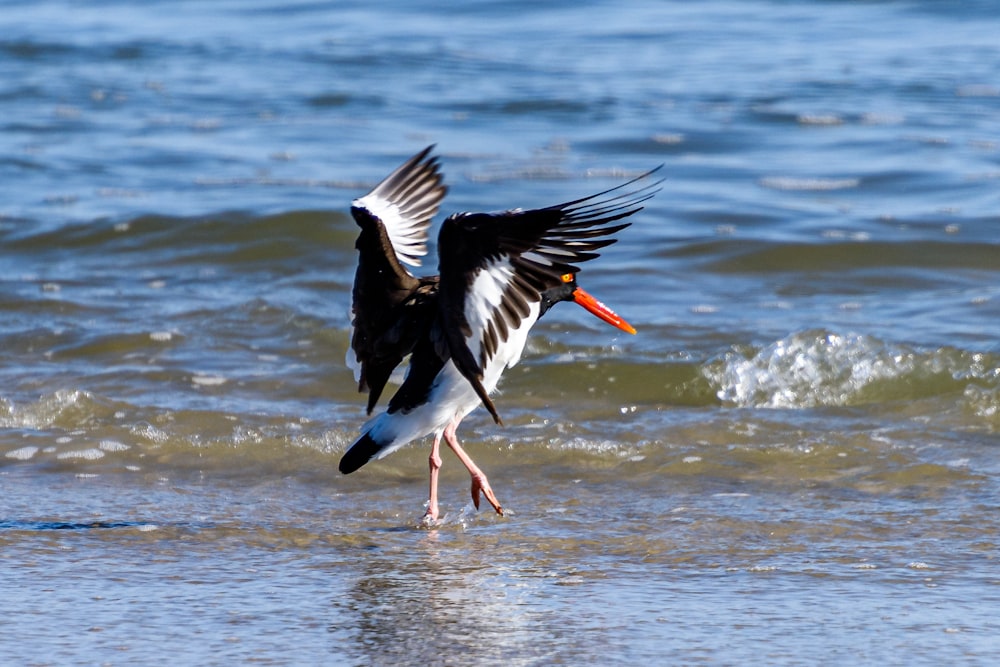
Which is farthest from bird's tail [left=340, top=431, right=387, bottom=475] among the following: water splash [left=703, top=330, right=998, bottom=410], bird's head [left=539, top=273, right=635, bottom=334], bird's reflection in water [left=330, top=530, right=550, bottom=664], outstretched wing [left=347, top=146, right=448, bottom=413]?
water splash [left=703, top=330, right=998, bottom=410]

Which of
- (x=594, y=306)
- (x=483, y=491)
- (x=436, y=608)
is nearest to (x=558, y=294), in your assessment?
(x=594, y=306)

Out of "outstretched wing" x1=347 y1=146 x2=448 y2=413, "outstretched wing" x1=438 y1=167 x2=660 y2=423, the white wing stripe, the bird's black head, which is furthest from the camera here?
the white wing stripe

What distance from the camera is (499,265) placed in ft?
14.5

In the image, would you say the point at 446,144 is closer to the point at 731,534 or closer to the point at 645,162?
the point at 645,162

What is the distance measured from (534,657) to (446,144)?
29.3ft

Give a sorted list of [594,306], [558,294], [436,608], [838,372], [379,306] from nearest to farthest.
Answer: [436,608] → [379,306] → [558,294] → [594,306] → [838,372]

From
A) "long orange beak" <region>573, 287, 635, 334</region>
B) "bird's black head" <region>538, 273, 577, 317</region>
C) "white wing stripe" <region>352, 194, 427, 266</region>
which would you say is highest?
"white wing stripe" <region>352, 194, 427, 266</region>

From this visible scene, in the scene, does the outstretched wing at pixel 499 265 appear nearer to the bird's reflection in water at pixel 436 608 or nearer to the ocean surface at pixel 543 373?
the bird's reflection in water at pixel 436 608

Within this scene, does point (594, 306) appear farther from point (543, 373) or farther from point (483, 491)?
point (483, 491)

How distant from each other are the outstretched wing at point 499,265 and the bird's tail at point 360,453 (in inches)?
21.1

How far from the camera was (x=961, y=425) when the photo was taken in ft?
19.1

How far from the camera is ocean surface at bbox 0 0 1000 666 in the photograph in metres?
3.81

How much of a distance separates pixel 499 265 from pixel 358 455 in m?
0.96

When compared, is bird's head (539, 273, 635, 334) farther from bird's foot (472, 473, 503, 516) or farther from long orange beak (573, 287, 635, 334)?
bird's foot (472, 473, 503, 516)
